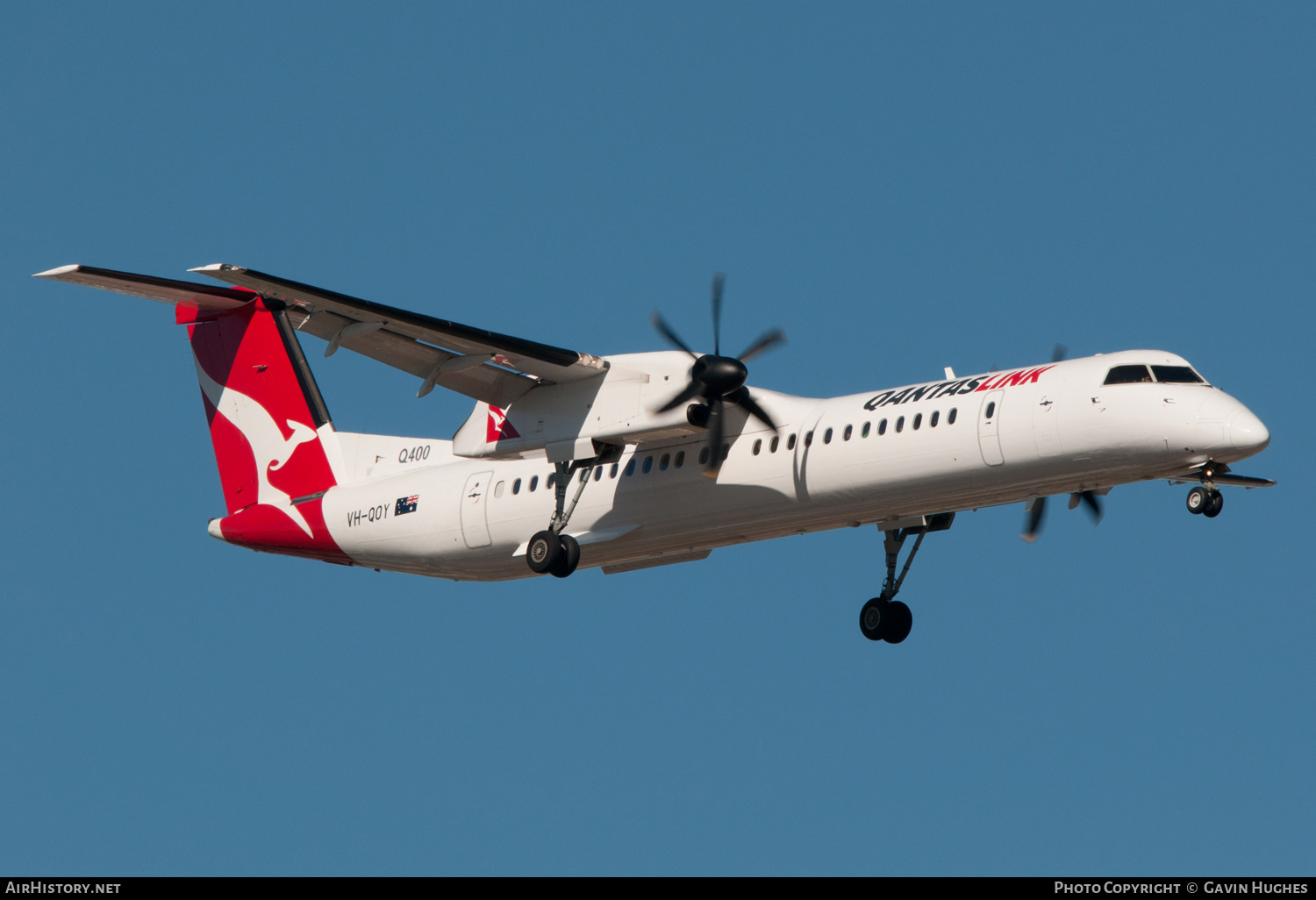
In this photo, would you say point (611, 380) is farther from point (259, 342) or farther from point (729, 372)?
point (259, 342)

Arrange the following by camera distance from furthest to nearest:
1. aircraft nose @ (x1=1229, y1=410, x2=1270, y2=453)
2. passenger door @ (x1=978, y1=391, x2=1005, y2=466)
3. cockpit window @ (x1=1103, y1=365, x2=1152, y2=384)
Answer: passenger door @ (x1=978, y1=391, x2=1005, y2=466) → cockpit window @ (x1=1103, y1=365, x2=1152, y2=384) → aircraft nose @ (x1=1229, y1=410, x2=1270, y2=453)

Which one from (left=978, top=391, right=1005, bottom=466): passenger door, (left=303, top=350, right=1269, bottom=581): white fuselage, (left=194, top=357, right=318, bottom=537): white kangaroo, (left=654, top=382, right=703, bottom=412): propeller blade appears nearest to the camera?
(left=303, top=350, right=1269, bottom=581): white fuselage

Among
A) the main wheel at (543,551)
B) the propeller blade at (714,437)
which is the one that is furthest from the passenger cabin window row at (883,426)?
the main wheel at (543,551)

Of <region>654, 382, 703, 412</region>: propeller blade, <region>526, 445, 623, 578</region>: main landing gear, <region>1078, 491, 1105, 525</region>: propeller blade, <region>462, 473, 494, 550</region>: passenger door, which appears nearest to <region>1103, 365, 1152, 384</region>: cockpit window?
<region>1078, 491, 1105, 525</region>: propeller blade

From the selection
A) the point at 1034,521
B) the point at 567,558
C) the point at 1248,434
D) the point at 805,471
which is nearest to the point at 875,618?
the point at 1034,521

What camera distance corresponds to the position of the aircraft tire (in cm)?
2267

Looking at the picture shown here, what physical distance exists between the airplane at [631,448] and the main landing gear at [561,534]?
3 centimetres

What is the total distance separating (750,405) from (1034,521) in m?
4.15

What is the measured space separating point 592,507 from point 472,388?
7.56 feet

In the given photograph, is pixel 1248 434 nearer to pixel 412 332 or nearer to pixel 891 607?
pixel 891 607

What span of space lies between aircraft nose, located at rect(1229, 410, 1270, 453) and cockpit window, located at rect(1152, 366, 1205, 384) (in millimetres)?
825

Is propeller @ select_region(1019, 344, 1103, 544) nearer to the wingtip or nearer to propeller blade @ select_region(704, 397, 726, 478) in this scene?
propeller blade @ select_region(704, 397, 726, 478)

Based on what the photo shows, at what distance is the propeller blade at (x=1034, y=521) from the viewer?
2142 cm

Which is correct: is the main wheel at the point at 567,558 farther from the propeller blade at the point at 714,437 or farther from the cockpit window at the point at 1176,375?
the cockpit window at the point at 1176,375
